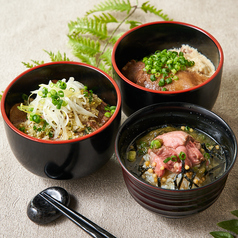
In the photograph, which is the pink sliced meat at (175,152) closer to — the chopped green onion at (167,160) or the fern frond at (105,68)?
the chopped green onion at (167,160)

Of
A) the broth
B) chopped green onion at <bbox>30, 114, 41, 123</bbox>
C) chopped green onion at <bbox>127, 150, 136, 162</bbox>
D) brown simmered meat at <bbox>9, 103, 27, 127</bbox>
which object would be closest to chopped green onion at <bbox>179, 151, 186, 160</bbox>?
the broth

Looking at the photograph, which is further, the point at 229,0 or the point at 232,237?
the point at 229,0

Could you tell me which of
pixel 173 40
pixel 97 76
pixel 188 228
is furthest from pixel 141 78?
pixel 188 228

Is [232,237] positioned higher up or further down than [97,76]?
further down

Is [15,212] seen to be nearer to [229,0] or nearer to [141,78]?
[141,78]

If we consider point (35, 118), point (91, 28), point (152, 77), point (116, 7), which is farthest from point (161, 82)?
point (116, 7)

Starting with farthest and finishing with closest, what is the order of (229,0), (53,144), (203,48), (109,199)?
(229,0) → (203,48) → (109,199) → (53,144)

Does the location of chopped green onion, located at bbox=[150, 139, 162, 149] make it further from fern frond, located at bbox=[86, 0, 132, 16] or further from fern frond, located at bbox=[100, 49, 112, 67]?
fern frond, located at bbox=[86, 0, 132, 16]
